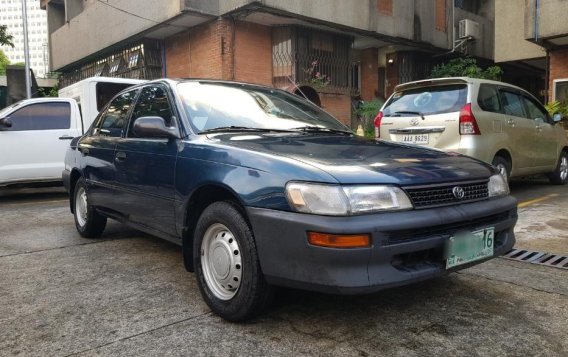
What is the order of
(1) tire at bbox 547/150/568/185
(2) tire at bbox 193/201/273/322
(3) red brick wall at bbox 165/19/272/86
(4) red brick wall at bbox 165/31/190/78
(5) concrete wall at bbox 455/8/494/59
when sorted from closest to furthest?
(2) tire at bbox 193/201/273/322 → (1) tire at bbox 547/150/568/185 → (3) red brick wall at bbox 165/19/272/86 → (4) red brick wall at bbox 165/31/190/78 → (5) concrete wall at bbox 455/8/494/59

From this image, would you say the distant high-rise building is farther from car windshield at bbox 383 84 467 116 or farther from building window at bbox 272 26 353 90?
car windshield at bbox 383 84 467 116

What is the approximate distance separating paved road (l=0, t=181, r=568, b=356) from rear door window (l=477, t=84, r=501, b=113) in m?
3.13

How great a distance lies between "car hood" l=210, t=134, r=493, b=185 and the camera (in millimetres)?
2615

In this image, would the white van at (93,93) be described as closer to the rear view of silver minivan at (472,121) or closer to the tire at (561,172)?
the rear view of silver minivan at (472,121)

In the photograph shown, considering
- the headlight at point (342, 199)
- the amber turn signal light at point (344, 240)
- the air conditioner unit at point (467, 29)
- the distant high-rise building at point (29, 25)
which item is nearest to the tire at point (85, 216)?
the headlight at point (342, 199)

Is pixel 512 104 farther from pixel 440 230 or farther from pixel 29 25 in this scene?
pixel 29 25

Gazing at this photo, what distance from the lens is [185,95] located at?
370 cm

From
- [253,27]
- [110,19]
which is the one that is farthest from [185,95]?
[110,19]

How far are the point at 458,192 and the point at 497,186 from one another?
57cm

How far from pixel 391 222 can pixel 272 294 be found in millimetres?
789

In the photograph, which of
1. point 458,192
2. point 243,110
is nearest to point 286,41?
point 243,110

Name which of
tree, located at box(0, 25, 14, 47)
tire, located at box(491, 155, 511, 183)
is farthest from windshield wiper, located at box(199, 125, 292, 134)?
tree, located at box(0, 25, 14, 47)

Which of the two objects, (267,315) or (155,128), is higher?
(155,128)

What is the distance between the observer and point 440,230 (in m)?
2.69
